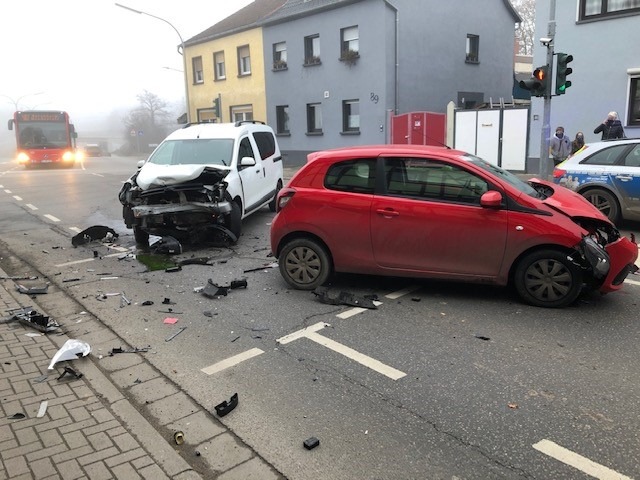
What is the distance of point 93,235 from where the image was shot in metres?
9.59

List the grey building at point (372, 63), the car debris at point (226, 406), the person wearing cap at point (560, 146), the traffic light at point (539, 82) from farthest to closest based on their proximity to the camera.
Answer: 1. the grey building at point (372, 63)
2. the person wearing cap at point (560, 146)
3. the traffic light at point (539, 82)
4. the car debris at point (226, 406)

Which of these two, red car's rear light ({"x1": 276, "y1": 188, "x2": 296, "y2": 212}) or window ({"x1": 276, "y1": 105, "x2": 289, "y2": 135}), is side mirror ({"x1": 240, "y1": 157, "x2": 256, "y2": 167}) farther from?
window ({"x1": 276, "y1": 105, "x2": 289, "y2": 135})

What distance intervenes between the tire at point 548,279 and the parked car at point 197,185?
465cm

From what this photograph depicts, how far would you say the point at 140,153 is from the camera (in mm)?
61781

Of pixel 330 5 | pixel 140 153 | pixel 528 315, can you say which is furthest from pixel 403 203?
pixel 140 153

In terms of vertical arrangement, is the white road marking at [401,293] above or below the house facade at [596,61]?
below

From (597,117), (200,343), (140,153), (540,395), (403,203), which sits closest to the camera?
(540,395)

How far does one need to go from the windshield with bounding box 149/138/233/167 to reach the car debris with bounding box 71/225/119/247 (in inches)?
59.0

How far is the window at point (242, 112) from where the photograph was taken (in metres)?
30.6

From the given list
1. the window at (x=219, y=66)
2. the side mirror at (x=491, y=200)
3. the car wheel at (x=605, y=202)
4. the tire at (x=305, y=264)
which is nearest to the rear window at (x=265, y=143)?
the tire at (x=305, y=264)

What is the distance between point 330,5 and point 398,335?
22.5 meters

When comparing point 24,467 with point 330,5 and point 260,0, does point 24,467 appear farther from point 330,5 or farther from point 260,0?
point 260,0

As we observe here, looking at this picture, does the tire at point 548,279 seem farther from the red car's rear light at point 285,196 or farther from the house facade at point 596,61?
the house facade at point 596,61

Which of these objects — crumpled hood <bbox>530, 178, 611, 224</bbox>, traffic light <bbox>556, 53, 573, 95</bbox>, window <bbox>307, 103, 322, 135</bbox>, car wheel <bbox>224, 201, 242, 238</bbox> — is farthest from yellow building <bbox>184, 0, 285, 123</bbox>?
crumpled hood <bbox>530, 178, 611, 224</bbox>
